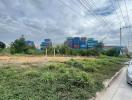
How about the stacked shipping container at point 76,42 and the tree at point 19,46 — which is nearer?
the tree at point 19,46

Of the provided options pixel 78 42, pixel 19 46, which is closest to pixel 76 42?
pixel 78 42

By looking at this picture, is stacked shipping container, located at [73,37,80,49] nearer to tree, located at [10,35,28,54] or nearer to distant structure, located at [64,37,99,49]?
distant structure, located at [64,37,99,49]

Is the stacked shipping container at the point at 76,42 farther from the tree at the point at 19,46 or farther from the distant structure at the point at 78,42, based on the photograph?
the tree at the point at 19,46

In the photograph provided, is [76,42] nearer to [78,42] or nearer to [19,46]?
[78,42]

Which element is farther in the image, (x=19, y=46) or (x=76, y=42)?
(x=76, y=42)

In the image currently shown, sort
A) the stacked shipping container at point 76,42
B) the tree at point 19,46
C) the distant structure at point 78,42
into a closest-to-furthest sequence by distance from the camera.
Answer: the tree at point 19,46 < the distant structure at point 78,42 < the stacked shipping container at point 76,42

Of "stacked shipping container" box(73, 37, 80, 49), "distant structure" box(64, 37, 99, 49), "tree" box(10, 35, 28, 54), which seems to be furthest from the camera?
"stacked shipping container" box(73, 37, 80, 49)

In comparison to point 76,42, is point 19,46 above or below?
below

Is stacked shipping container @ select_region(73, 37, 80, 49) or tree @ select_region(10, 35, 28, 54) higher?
stacked shipping container @ select_region(73, 37, 80, 49)

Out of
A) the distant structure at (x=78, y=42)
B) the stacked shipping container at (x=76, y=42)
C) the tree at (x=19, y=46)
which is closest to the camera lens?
the tree at (x=19, y=46)

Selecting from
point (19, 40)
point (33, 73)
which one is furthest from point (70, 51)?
point (33, 73)

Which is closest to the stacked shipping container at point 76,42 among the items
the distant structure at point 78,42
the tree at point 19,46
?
the distant structure at point 78,42

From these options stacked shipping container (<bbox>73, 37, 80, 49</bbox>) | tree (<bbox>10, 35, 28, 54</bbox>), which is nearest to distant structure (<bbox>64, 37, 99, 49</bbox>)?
stacked shipping container (<bbox>73, 37, 80, 49</bbox>)

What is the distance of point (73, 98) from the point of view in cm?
659
